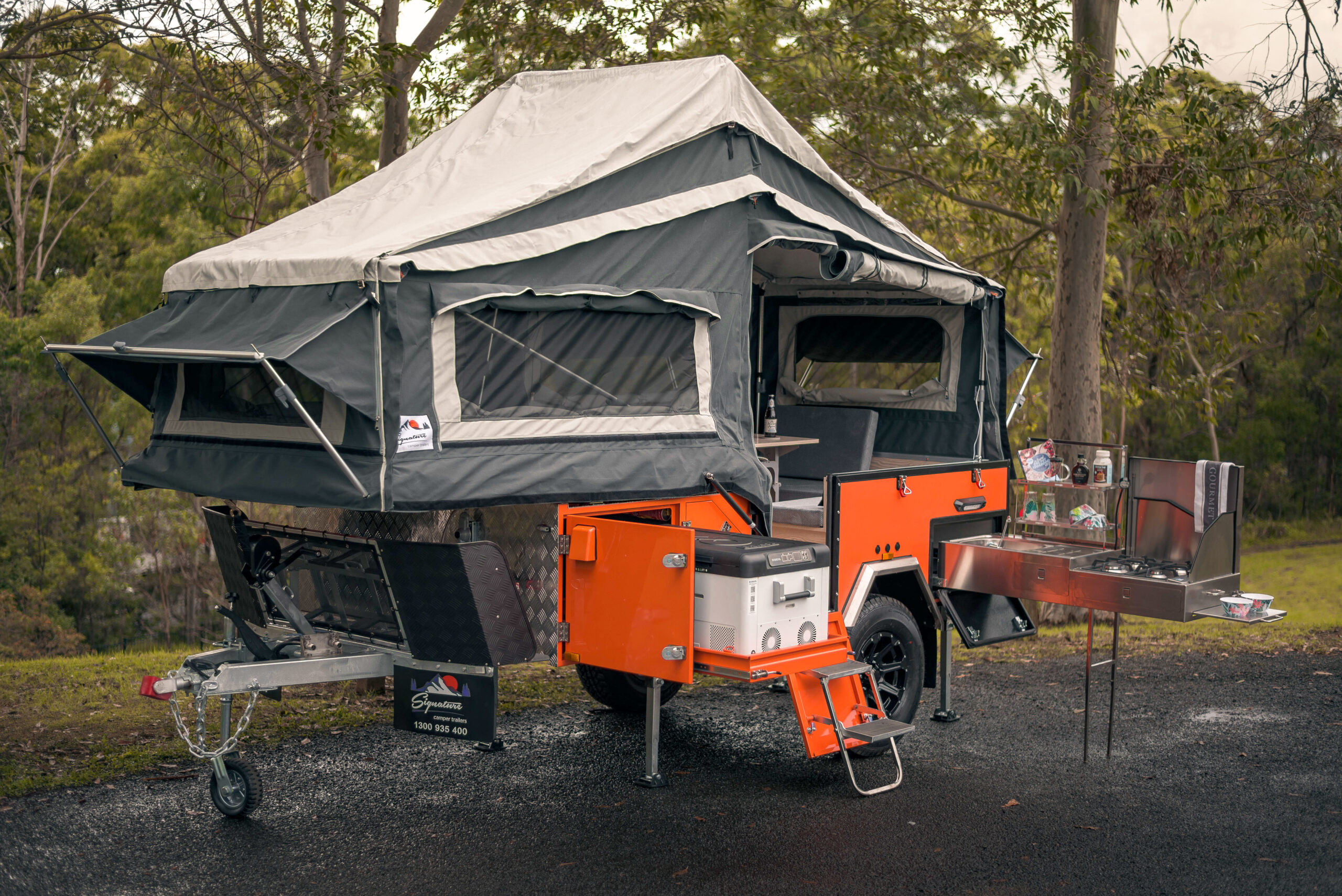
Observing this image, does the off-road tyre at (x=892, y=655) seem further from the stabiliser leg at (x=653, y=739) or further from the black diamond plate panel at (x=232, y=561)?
the black diamond plate panel at (x=232, y=561)

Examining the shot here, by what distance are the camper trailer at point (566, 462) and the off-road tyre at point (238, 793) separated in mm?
18

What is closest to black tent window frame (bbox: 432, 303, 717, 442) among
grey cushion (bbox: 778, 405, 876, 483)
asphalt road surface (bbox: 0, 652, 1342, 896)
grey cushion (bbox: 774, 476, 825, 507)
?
asphalt road surface (bbox: 0, 652, 1342, 896)

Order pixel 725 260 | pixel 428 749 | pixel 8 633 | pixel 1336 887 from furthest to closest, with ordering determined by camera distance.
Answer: pixel 8 633 → pixel 428 749 → pixel 725 260 → pixel 1336 887

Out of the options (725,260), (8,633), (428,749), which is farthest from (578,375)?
(8,633)

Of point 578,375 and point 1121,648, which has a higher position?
point 578,375

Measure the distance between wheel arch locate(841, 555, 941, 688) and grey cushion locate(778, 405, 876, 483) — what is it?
139cm

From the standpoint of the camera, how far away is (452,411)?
5.23 m

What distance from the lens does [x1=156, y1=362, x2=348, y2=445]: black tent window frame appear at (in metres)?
5.21

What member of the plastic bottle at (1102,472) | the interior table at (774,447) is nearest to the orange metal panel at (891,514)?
the plastic bottle at (1102,472)

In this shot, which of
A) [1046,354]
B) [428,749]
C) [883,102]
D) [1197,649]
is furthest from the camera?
[1046,354]

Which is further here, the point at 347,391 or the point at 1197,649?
the point at 1197,649

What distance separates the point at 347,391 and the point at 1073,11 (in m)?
9.64

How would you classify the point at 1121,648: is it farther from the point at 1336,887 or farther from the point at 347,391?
the point at 347,391
